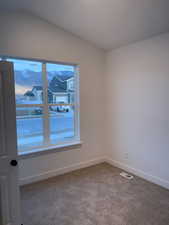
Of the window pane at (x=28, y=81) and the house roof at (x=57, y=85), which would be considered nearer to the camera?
the window pane at (x=28, y=81)

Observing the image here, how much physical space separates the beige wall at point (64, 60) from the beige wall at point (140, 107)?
0.96 ft

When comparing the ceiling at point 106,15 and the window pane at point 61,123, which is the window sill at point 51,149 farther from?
the ceiling at point 106,15

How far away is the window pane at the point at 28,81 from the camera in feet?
9.38

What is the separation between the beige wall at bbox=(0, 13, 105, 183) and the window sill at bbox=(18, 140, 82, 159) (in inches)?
3.2

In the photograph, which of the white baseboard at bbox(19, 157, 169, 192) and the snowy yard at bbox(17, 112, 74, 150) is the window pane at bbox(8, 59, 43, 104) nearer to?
the snowy yard at bbox(17, 112, 74, 150)

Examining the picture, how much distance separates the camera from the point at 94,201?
7.96ft

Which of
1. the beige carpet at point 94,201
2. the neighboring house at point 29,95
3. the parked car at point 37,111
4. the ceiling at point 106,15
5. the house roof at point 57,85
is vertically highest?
the ceiling at point 106,15

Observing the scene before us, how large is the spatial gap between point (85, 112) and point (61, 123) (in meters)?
0.58

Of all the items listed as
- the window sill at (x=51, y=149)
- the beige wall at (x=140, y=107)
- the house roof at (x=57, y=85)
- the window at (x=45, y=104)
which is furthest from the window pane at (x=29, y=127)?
the beige wall at (x=140, y=107)

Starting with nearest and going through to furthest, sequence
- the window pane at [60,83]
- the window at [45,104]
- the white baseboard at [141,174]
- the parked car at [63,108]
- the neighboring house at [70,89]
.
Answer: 1. the white baseboard at [141,174]
2. the window at [45,104]
3. the window pane at [60,83]
4. the parked car at [63,108]
5. the neighboring house at [70,89]

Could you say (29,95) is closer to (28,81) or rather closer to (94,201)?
(28,81)

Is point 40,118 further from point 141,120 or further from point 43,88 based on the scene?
point 141,120

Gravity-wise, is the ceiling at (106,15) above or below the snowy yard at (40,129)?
above

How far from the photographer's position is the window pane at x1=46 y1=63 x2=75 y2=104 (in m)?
3.21
